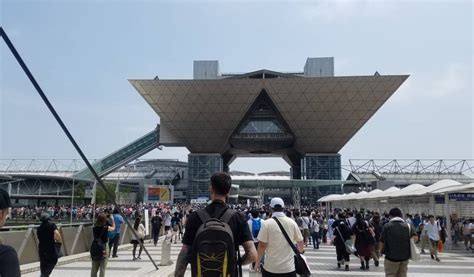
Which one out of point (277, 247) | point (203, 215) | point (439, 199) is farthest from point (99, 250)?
point (439, 199)

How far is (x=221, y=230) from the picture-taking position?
10.6ft

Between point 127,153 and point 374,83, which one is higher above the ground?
point 374,83

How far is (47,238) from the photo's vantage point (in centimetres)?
816

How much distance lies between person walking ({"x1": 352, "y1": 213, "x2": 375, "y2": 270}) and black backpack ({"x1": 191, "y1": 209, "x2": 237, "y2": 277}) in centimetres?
1087

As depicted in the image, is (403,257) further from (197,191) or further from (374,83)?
(197,191)

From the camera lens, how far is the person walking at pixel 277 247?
18.0ft

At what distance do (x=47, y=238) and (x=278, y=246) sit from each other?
15.9 ft

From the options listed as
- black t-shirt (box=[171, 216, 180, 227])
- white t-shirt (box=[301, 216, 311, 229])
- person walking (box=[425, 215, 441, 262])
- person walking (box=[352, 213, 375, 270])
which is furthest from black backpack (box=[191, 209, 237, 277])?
black t-shirt (box=[171, 216, 180, 227])

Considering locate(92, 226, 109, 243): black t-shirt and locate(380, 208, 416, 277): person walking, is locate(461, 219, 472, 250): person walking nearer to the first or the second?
locate(380, 208, 416, 277): person walking

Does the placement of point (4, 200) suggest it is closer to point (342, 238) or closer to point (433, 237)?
point (342, 238)

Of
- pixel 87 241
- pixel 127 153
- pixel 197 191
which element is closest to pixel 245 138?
pixel 197 191

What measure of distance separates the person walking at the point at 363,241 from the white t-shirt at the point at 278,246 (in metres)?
8.21

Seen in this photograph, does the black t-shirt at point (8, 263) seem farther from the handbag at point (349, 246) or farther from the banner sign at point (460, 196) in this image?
the banner sign at point (460, 196)

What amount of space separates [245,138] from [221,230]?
2969 inches
